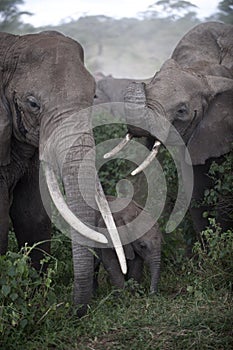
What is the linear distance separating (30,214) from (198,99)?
1450 millimetres

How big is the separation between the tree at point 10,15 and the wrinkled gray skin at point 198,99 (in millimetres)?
13733

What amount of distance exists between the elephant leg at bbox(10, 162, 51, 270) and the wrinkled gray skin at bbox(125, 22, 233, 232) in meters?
0.81

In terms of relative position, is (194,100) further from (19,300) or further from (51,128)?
(19,300)

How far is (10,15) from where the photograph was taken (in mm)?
22547

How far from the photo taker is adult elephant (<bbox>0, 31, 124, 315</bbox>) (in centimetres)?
481

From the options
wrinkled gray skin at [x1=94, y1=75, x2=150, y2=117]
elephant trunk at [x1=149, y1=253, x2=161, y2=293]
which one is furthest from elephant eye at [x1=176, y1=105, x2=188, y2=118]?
wrinkled gray skin at [x1=94, y1=75, x2=150, y2=117]

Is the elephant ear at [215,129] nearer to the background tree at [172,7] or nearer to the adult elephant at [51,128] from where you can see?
the adult elephant at [51,128]

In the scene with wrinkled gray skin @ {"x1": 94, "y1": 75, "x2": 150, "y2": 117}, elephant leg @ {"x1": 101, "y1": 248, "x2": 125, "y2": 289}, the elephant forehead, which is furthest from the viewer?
wrinkled gray skin @ {"x1": 94, "y1": 75, "x2": 150, "y2": 117}

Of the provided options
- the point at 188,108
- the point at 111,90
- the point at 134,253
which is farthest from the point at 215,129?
the point at 111,90

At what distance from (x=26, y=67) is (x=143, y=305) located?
1.63 metres

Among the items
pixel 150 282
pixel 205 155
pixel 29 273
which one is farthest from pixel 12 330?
pixel 205 155

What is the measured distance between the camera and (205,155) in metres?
6.48

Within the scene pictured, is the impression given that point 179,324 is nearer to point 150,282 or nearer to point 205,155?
point 150,282

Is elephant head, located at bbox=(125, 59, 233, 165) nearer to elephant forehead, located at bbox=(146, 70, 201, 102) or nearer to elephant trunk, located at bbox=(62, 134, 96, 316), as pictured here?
elephant forehead, located at bbox=(146, 70, 201, 102)
